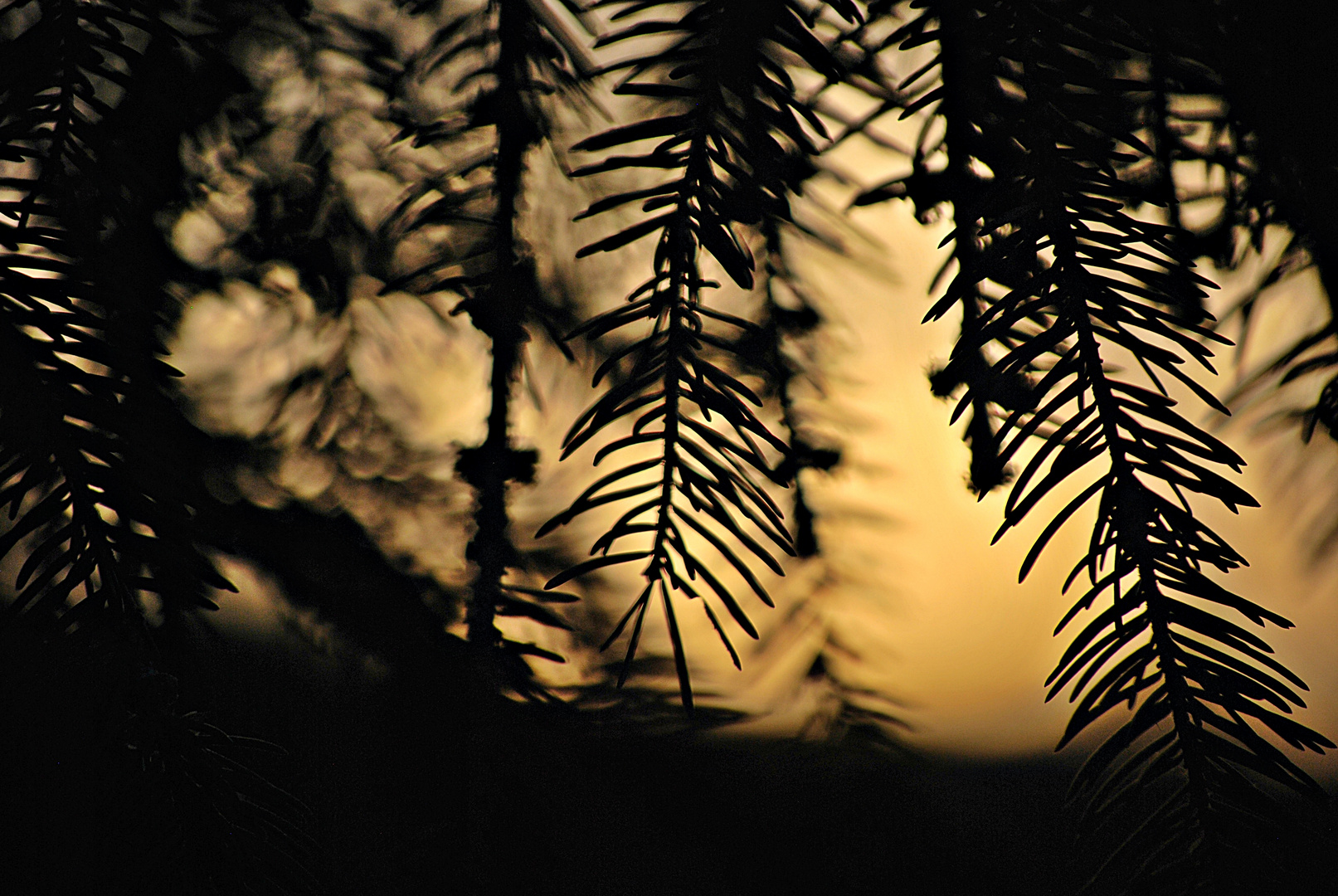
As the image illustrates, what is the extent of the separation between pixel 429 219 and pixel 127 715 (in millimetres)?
146

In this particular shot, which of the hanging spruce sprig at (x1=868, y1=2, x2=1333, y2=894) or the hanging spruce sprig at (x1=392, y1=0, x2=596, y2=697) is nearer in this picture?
the hanging spruce sprig at (x1=868, y1=2, x2=1333, y2=894)

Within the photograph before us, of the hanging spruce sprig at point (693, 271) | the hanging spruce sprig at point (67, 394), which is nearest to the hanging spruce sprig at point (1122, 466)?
the hanging spruce sprig at point (693, 271)

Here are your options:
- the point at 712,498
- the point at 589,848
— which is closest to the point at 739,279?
the point at 712,498

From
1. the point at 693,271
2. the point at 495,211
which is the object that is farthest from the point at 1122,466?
the point at 495,211

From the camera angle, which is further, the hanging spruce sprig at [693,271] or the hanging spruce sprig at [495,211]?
the hanging spruce sprig at [495,211]

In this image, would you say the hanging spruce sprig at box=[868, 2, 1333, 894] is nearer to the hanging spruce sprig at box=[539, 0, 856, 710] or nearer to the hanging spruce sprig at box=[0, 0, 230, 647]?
the hanging spruce sprig at box=[539, 0, 856, 710]

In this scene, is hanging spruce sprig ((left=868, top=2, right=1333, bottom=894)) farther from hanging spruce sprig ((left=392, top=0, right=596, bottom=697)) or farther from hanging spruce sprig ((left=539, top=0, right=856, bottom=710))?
hanging spruce sprig ((left=392, top=0, right=596, bottom=697))

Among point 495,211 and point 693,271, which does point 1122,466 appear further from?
point 495,211

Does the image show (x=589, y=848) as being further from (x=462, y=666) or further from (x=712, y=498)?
(x=712, y=498)

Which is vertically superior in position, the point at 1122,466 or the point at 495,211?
the point at 495,211

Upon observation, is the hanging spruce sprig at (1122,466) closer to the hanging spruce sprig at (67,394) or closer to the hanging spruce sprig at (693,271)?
the hanging spruce sprig at (693,271)

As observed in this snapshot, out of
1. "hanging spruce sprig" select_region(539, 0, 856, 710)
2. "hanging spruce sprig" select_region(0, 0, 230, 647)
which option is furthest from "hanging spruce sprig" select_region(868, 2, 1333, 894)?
"hanging spruce sprig" select_region(0, 0, 230, 647)

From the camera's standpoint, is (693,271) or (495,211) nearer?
(693,271)

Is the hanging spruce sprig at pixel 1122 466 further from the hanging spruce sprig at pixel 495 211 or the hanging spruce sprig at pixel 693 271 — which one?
the hanging spruce sprig at pixel 495 211
